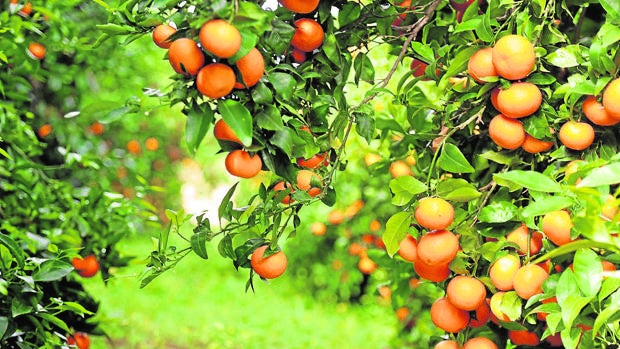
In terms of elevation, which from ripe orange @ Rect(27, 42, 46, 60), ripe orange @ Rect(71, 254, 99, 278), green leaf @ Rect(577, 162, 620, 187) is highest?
green leaf @ Rect(577, 162, 620, 187)

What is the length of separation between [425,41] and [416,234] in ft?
0.93

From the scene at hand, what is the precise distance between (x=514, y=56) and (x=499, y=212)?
19cm

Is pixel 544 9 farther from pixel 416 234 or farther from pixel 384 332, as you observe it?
pixel 384 332

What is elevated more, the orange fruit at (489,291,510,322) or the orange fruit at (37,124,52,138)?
the orange fruit at (489,291,510,322)

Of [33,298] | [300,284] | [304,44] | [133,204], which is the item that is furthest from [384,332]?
[304,44]

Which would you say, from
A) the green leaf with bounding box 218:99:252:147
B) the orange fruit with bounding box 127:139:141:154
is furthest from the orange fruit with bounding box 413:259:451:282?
the orange fruit with bounding box 127:139:141:154

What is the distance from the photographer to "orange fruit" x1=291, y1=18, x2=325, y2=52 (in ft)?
2.97

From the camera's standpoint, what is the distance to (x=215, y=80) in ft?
2.37

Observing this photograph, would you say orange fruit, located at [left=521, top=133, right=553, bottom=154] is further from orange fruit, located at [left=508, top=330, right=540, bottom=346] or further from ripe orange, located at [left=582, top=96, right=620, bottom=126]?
orange fruit, located at [left=508, top=330, right=540, bottom=346]

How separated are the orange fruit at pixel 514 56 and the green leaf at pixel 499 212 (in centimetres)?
16

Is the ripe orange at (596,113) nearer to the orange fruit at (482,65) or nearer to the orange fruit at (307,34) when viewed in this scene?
the orange fruit at (482,65)

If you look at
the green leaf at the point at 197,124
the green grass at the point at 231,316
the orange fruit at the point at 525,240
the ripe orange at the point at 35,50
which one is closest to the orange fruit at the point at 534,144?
the orange fruit at the point at 525,240

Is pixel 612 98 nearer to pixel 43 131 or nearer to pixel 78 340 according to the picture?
pixel 78 340

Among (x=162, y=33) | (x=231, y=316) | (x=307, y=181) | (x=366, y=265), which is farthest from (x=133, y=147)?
(x=162, y=33)
